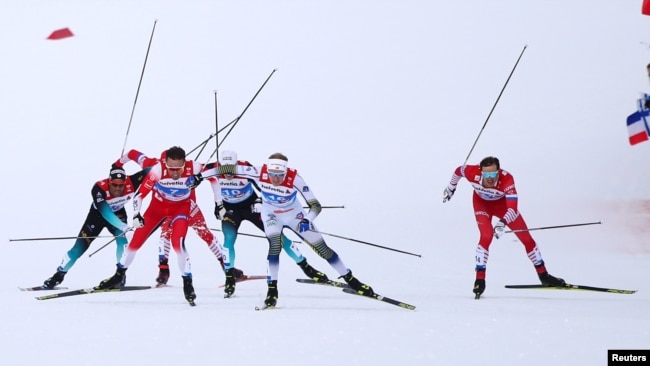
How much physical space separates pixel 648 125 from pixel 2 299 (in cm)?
757

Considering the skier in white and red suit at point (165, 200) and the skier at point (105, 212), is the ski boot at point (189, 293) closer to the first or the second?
the skier in white and red suit at point (165, 200)

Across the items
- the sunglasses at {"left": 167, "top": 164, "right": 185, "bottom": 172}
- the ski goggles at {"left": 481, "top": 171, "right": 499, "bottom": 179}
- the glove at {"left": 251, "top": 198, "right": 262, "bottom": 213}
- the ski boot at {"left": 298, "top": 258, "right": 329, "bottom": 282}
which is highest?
the ski goggles at {"left": 481, "top": 171, "right": 499, "bottom": 179}

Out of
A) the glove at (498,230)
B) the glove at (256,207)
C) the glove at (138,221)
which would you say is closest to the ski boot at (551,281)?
the glove at (498,230)

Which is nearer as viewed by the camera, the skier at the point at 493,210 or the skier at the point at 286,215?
the skier at the point at 286,215

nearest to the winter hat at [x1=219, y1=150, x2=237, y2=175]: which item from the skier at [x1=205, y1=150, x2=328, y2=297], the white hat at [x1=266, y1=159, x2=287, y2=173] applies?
the skier at [x1=205, y1=150, x2=328, y2=297]

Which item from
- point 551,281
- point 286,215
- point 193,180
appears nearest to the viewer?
point 286,215

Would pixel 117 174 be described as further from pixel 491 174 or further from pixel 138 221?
pixel 491 174

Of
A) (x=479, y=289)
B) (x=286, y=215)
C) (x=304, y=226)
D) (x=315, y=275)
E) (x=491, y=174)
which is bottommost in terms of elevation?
(x=479, y=289)

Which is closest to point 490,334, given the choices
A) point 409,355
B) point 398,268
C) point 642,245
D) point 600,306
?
point 409,355

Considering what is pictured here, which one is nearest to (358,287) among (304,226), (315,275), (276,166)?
(304,226)

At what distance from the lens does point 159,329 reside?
7895 mm

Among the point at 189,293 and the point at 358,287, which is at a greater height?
the point at 358,287

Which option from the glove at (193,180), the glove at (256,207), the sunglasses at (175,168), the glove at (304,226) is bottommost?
the glove at (304,226)

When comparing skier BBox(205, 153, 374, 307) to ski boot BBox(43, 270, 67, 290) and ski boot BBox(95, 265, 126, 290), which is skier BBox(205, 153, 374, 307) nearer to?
ski boot BBox(95, 265, 126, 290)
